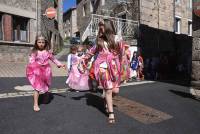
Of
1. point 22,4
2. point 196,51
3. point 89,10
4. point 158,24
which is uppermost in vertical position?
point 89,10

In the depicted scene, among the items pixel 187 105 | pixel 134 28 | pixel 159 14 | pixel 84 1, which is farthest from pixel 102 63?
pixel 84 1

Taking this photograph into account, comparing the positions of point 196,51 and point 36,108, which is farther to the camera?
point 196,51

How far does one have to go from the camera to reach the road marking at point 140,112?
560 centimetres

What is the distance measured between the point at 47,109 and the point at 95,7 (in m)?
21.4

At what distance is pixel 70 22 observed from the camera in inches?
1813

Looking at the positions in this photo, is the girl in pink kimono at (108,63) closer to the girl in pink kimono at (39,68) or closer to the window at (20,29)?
the girl in pink kimono at (39,68)

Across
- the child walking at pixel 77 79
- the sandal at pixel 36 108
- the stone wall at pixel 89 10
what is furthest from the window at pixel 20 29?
the sandal at pixel 36 108

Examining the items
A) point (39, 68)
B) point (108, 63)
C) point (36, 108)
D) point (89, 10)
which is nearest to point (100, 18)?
point (39, 68)

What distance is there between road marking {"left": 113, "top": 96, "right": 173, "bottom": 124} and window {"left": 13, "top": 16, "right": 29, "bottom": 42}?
1194 centimetres

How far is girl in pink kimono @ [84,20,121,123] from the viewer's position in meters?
5.25

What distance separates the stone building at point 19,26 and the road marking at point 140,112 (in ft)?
36.3

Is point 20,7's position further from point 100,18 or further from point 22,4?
point 100,18

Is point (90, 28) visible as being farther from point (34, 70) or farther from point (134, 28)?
point (34, 70)

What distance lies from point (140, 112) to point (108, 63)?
1.44 metres
